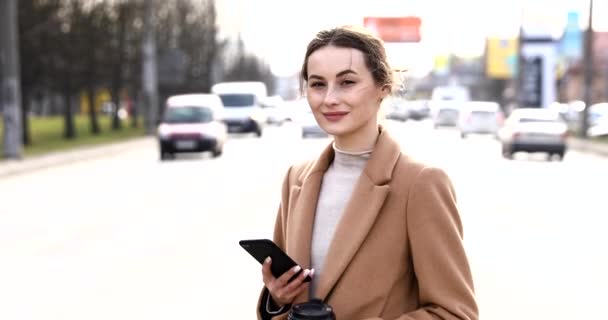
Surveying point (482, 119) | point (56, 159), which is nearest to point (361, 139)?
point (56, 159)

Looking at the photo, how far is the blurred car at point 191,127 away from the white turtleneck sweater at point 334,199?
23700mm

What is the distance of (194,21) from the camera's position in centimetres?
7200

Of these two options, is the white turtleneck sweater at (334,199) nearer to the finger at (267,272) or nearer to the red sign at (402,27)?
the finger at (267,272)

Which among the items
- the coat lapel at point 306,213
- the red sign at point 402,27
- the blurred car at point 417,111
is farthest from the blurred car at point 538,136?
the red sign at point 402,27

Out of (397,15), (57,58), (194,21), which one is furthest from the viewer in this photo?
(397,15)

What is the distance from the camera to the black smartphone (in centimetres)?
226

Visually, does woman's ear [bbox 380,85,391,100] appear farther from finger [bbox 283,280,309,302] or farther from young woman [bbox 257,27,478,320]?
finger [bbox 283,280,309,302]

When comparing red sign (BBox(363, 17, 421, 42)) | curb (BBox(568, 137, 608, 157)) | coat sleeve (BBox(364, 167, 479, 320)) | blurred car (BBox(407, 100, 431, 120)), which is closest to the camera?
coat sleeve (BBox(364, 167, 479, 320))

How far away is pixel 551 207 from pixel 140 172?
1045cm

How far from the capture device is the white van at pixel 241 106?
41469mm

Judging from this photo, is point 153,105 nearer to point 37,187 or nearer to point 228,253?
point 37,187

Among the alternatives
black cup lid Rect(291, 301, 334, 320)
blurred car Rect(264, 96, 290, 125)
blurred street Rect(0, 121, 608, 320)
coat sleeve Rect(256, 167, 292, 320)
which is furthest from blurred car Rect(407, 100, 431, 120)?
black cup lid Rect(291, 301, 334, 320)

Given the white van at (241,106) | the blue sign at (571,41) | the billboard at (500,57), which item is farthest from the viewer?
the billboard at (500,57)

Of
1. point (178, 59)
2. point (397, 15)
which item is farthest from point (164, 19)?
point (397, 15)
